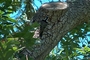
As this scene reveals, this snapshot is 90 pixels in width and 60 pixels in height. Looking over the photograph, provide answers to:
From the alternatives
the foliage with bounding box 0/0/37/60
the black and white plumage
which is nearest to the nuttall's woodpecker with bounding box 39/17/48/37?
the black and white plumage

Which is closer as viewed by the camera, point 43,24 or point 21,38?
point 21,38

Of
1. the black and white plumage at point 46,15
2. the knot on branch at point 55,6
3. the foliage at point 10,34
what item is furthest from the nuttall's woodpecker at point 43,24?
the foliage at point 10,34

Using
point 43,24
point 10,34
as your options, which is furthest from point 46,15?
point 10,34

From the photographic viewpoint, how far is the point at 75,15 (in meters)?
2.80

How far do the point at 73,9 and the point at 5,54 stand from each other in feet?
3.87

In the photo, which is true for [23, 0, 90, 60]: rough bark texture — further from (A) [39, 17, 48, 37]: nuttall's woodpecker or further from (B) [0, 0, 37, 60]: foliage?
(B) [0, 0, 37, 60]: foliage

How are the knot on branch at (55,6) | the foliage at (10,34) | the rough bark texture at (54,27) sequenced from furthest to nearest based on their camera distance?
the knot on branch at (55,6) < the rough bark texture at (54,27) < the foliage at (10,34)

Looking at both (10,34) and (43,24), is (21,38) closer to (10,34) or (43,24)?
(10,34)

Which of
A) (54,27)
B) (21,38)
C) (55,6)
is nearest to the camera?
(21,38)

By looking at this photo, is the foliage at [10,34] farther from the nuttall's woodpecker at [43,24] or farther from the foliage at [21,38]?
the nuttall's woodpecker at [43,24]

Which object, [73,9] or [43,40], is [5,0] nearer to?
[43,40]

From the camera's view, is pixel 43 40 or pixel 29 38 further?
pixel 43 40

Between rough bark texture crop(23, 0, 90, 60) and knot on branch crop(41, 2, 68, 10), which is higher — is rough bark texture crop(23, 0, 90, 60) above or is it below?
below

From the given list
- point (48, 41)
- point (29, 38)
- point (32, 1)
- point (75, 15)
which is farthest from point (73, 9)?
point (29, 38)
